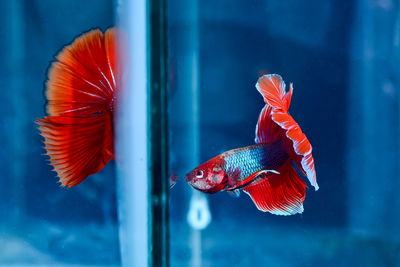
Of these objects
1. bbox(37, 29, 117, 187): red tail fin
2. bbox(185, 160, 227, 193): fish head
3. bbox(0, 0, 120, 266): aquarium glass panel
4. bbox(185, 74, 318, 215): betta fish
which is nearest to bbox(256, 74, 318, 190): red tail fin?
bbox(185, 74, 318, 215): betta fish

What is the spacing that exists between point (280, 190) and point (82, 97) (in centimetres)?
38

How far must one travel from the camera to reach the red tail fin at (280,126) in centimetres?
53

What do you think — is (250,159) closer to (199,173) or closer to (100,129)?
(199,173)

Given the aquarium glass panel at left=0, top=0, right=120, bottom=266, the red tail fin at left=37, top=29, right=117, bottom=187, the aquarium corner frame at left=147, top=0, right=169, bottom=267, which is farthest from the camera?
the aquarium glass panel at left=0, top=0, right=120, bottom=266

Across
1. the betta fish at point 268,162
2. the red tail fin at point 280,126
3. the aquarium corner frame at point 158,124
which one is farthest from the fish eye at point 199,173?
the aquarium corner frame at point 158,124

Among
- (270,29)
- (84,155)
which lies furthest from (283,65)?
(84,155)

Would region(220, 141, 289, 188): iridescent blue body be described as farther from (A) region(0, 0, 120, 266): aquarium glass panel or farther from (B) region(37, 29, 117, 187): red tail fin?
(A) region(0, 0, 120, 266): aquarium glass panel

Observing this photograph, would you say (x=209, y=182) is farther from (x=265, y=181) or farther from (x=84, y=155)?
(x=84, y=155)

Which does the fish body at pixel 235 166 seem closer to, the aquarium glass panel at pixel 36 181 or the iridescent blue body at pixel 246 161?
the iridescent blue body at pixel 246 161

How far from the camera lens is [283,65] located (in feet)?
2.87

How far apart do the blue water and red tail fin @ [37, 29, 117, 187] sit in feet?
0.76

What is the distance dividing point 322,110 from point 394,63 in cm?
29

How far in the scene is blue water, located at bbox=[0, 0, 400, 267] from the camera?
821mm

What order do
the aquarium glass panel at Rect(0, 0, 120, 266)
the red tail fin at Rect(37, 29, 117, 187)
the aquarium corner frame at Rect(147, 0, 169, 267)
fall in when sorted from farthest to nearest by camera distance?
the aquarium glass panel at Rect(0, 0, 120, 266)
the red tail fin at Rect(37, 29, 117, 187)
the aquarium corner frame at Rect(147, 0, 169, 267)
